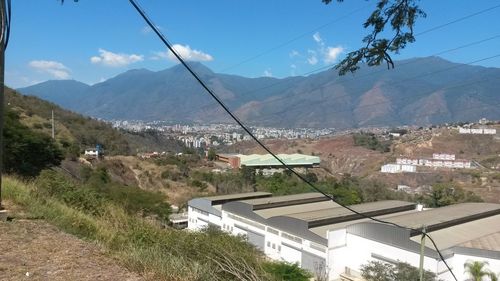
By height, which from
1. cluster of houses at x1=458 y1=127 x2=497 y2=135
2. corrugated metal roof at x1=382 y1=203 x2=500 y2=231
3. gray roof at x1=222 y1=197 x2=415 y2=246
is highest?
cluster of houses at x1=458 y1=127 x2=497 y2=135

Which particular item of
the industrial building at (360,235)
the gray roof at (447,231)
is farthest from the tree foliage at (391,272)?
the gray roof at (447,231)

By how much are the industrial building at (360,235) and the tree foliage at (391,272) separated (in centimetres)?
112

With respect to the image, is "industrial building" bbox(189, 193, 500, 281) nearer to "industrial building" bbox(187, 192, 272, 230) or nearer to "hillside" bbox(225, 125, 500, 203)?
"industrial building" bbox(187, 192, 272, 230)

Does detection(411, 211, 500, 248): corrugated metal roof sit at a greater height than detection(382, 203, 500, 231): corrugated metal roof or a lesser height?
lesser

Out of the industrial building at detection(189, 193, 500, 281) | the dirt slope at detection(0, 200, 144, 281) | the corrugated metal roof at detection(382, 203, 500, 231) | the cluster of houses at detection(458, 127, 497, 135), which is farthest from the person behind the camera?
the cluster of houses at detection(458, 127, 497, 135)

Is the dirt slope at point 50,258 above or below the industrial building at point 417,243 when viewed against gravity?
above

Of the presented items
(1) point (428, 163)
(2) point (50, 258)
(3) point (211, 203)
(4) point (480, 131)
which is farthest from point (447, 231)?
(4) point (480, 131)

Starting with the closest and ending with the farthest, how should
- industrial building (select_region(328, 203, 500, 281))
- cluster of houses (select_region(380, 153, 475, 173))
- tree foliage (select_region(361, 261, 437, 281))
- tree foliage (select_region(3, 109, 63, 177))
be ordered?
1. tree foliage (select_region(361, 261, 437, 281))
2. industrial building (select_region(328, 203, 500, 281))
3. tree foliage (select_region(3, 109, 63, 177))
4. cluster of houses (select_region(380, 153, 475, 173))

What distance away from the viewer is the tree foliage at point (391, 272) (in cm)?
1734

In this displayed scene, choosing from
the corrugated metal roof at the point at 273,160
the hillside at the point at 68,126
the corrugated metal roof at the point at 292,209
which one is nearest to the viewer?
the corrugated metal roof at the point at 292,209

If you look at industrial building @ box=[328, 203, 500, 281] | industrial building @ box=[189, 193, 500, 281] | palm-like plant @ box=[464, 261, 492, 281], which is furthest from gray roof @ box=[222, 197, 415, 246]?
palm-like plant @ box=[464, 261, 492, 281]

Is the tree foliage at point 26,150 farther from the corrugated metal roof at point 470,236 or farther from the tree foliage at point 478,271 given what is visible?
the tree foliage at point 478,271

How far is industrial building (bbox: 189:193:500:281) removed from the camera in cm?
1955

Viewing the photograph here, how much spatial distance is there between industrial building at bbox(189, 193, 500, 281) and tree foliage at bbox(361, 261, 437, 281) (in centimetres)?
112
